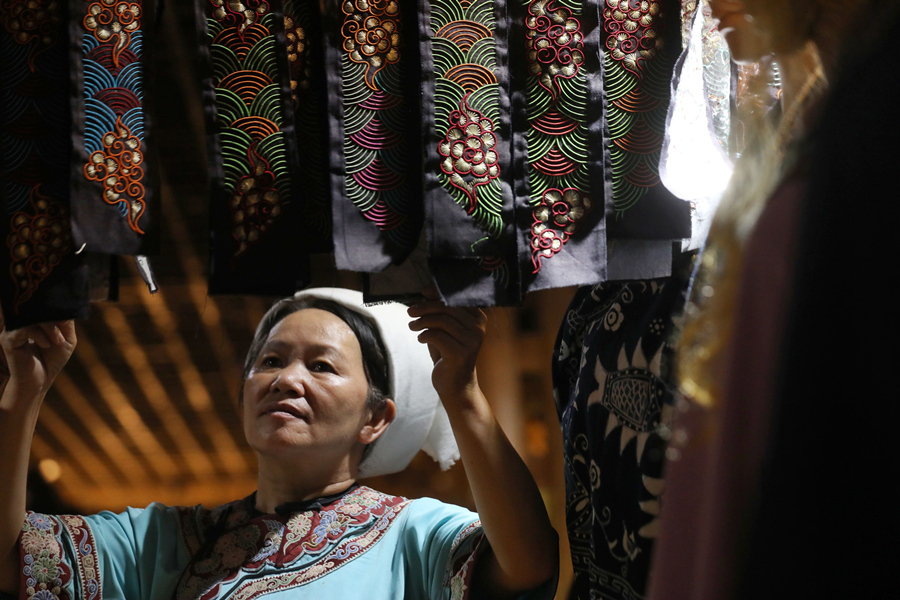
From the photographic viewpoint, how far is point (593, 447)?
87cm

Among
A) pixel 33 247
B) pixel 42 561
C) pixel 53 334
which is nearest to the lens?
pixel 33 247

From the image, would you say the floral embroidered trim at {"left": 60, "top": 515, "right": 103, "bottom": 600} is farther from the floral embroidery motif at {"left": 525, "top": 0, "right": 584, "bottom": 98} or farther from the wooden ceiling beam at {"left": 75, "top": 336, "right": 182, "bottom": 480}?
the floral embroidery motif at {"left": 525, "top": 0, "right": 584, "bottom": 98}

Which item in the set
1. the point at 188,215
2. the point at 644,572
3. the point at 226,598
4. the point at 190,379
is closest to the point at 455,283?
the point at 644,572

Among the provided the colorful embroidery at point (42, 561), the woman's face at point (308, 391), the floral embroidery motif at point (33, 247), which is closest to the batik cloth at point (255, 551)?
the colorful embroidery at point (42, 561)

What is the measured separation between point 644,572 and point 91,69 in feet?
2.32

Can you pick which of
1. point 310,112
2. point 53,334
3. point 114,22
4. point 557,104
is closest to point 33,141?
point 114,22

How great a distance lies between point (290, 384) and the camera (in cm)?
132

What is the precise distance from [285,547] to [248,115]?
2.56 ft

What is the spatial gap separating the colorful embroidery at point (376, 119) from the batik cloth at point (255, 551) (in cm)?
57

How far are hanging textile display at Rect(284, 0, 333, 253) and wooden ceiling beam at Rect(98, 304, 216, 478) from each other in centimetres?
121

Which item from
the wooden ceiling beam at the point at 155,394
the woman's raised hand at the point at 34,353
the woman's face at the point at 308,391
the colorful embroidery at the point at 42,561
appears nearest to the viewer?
the woman's raised hand at the point at 34,353

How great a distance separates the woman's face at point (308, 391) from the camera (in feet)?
4.28

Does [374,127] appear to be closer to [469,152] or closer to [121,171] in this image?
[469,152]

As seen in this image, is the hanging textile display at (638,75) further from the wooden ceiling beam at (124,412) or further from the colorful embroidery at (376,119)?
the wooden ceiling beam at (124,412)
